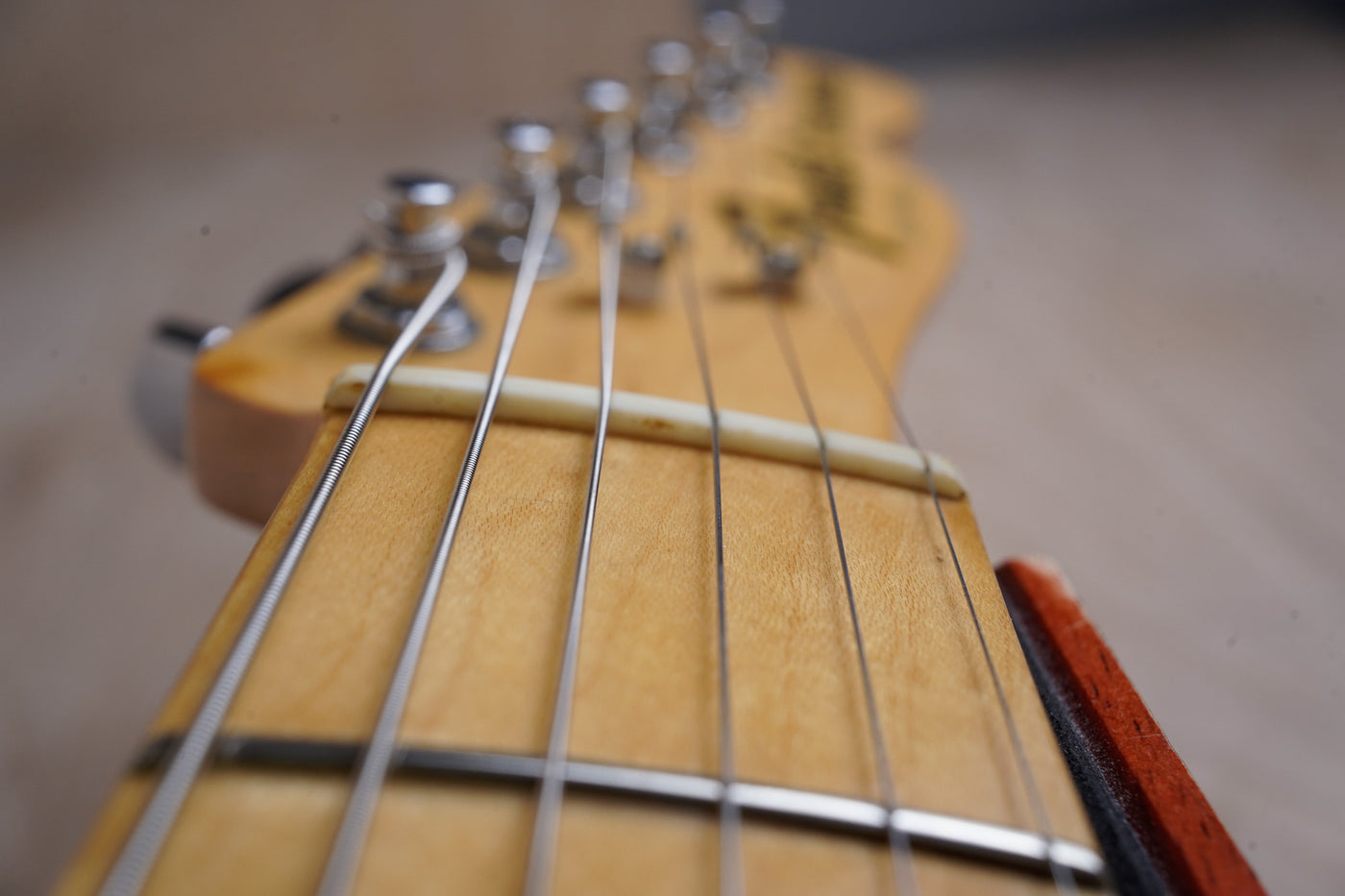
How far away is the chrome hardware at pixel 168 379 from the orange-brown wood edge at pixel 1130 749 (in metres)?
0.49

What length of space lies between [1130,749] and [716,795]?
158 millimetres

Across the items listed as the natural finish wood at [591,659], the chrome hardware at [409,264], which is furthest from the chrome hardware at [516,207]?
the natural finish wood at [591,659]

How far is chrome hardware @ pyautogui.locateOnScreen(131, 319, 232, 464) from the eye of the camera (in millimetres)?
626

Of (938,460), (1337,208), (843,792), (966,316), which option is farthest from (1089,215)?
(843,792)

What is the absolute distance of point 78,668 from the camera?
875 mm

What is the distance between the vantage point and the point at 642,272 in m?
0.75

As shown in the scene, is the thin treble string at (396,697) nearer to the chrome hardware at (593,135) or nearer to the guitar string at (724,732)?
the guitar string at (724,732)

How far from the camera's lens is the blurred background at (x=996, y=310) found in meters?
0.63

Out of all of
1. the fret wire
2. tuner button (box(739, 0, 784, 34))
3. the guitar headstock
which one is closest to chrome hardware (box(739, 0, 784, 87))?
tuner button (box(739, 0, 784, 34))

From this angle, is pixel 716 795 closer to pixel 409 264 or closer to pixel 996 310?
pixel 409 264

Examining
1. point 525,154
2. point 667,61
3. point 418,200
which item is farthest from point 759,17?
point 418,200

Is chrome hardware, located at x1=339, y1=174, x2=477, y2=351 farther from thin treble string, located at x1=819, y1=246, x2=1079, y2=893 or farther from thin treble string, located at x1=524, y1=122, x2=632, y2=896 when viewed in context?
thin treble string, located at x1=819, y1=246, x2=1079, y2=893

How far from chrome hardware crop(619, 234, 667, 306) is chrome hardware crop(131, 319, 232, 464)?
0.28 metres

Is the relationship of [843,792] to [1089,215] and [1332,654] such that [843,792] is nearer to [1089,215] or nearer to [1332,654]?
[1332,654]
